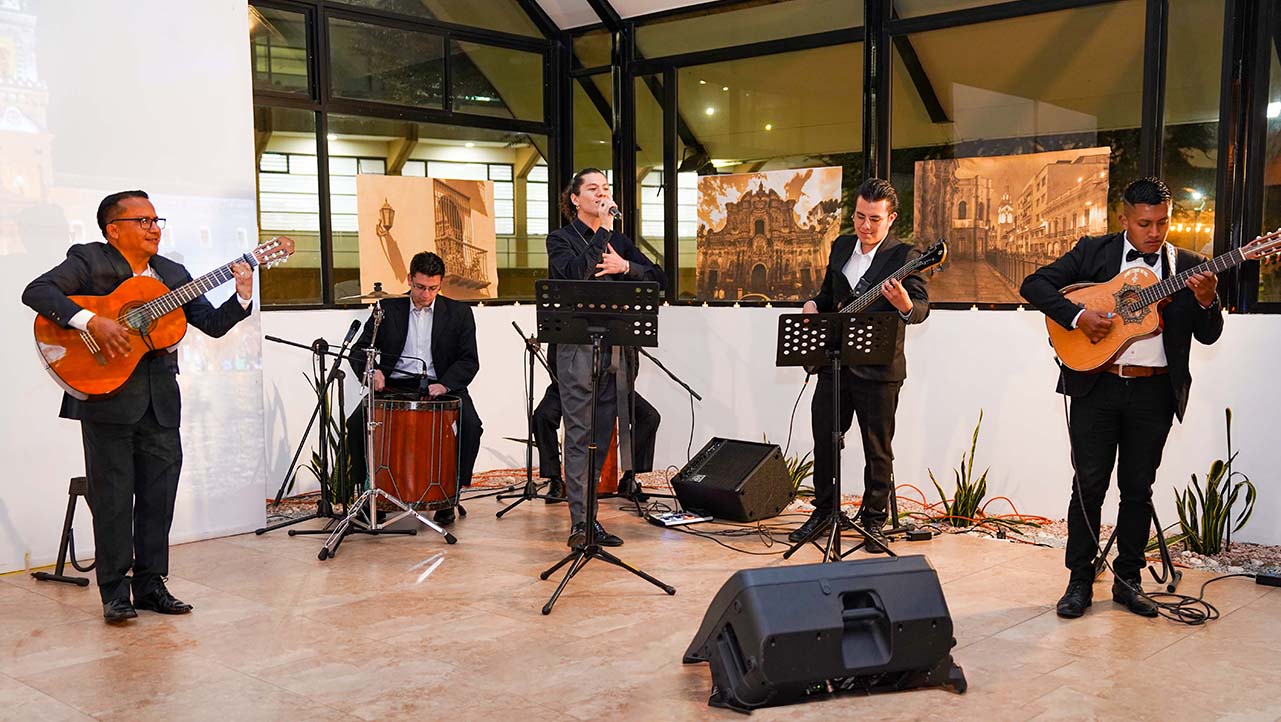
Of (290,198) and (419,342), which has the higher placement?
(290,198)

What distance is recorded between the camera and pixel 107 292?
4430 mm

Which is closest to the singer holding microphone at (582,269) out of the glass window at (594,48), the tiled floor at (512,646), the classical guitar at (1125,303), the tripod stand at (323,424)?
the tiled floor at (512,646)

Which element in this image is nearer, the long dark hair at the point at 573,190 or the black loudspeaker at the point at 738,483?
the long dark hair at the point at 573,190

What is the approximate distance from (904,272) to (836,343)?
1.40 ft

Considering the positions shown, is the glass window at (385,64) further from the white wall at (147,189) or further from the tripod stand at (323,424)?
the tripod stand at (323,424)

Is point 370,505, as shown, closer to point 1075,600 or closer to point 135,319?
point 135,319

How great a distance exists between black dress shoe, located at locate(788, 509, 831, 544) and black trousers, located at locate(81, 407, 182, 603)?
284 cm

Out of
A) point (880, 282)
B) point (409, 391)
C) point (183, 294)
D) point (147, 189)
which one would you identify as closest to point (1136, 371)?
point (880, 282)

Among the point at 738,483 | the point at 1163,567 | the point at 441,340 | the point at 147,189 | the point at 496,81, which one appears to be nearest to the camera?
the point at 1163,567

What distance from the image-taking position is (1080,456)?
4.43 m

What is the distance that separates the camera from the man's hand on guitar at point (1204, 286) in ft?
13.1

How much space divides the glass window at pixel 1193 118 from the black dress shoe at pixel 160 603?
16.3ft

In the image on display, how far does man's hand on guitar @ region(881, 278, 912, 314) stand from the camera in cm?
498

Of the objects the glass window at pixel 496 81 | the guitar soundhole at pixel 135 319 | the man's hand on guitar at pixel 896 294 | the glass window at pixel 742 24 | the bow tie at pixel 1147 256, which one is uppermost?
the glass window at pixel 742 24
